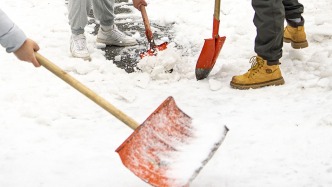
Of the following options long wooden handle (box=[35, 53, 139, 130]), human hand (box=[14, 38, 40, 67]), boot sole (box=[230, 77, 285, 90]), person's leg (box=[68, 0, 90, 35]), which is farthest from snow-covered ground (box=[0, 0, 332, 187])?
human hand (box=[14, 38, 40, 67])

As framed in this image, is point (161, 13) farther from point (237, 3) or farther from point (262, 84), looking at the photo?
point (262, 84)

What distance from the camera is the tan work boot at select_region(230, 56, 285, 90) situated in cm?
348

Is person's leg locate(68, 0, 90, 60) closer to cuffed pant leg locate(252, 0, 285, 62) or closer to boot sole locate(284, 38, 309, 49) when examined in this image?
cuffed pant leg locate(252, 0, 285, 62)

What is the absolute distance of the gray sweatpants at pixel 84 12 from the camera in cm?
412

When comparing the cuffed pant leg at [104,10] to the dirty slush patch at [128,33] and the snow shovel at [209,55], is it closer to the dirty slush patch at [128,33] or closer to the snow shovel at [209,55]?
the dirty slush patch at [128,33]

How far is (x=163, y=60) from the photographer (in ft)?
12.5

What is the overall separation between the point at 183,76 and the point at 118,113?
5.22 ft

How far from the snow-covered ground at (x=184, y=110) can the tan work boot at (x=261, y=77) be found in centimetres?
6

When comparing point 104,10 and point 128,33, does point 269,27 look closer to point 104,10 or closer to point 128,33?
point 104,10

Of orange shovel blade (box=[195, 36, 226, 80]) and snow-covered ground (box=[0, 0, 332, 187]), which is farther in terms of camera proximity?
orange shovel blade (box=[195, 36, 226, 80])

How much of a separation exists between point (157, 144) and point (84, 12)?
225 cm

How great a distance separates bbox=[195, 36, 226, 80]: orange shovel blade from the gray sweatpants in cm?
124

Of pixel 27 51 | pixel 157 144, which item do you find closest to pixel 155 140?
pixel 157 144

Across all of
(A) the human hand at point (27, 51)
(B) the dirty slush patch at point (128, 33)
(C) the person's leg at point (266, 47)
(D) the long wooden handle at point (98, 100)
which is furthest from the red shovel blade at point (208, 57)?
(A) the human hand at point (27, 51)
